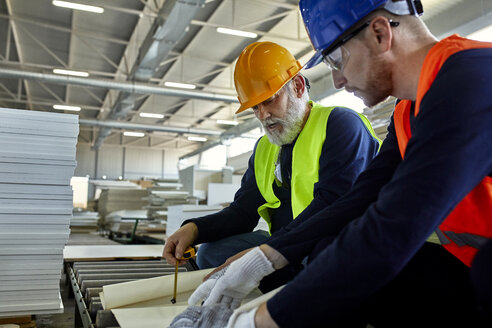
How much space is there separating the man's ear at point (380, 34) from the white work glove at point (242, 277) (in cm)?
68

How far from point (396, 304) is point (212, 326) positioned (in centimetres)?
51

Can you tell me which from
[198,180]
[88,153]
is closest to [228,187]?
[198,180]

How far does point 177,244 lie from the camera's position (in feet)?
7.22

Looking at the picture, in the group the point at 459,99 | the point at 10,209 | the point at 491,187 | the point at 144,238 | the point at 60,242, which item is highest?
the point at 459,99

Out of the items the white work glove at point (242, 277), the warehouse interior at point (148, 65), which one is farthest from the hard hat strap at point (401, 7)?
the warehouse interior at point (148, 65)

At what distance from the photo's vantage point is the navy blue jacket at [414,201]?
854 mm

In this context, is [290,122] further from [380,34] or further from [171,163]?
[171,163]

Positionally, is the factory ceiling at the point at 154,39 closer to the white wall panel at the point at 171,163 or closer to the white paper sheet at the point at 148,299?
the white paper sheet at the point at 148,299

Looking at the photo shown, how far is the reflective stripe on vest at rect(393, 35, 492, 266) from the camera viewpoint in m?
0.99

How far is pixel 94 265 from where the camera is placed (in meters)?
3.06

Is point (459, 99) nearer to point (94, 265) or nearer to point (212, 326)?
point (212, 326)

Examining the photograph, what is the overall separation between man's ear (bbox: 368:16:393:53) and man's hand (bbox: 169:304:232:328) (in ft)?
2.85

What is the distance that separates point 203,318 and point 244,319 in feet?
0.80

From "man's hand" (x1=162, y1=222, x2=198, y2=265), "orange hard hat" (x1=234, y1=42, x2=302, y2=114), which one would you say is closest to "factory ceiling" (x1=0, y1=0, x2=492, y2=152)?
"orange hard hat" (x1=234, y1=42, x2=302, y2=114)
